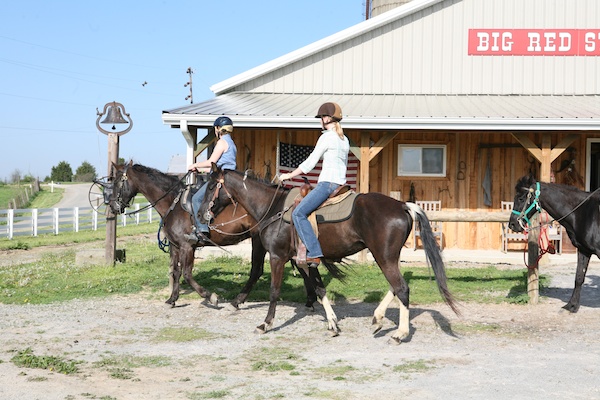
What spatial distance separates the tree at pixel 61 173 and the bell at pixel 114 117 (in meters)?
84.1

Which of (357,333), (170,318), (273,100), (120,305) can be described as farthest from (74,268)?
(357,333)

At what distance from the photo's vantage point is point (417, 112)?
45.7 ft

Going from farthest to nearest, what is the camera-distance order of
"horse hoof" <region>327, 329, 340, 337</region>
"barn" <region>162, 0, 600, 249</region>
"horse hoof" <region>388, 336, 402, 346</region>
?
"barn" <region>162, 0, 600, 249</region>, "horse hoof" <region>327, 329, 340, 337</region>, "horse hoof" <region>388, 336, 402, 346</region>

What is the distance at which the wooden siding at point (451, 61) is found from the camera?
15.9 meters

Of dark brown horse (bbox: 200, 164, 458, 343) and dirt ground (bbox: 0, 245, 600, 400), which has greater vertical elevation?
dark brown horse (bbox: 200, 164, 458, 343)

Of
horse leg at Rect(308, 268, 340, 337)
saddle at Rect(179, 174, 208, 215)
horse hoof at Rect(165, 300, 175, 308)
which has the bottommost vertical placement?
horse hoof at Rect(165, 300, 175, 308)

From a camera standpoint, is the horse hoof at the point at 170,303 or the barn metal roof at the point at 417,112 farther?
the barn metal roof at the point at 417,112

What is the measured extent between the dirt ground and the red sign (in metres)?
7.68

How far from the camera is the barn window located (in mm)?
15359

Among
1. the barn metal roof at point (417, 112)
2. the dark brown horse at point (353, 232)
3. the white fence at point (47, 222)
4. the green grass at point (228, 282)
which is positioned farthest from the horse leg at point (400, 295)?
the white fence at point (47, 222)

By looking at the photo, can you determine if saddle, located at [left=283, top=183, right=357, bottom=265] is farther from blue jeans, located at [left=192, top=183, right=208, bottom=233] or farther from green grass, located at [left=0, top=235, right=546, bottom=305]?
green grass, located at [left=0, top=235, right=546, bottom=305]

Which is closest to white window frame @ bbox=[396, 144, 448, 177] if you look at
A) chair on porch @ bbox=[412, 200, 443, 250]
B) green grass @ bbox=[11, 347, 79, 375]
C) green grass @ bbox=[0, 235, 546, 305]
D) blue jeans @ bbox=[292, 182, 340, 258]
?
chair on porch @ bbox=[412, 200, 443, 250]

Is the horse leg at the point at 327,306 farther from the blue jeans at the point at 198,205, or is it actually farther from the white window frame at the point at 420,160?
the white window frame at the point at 420,160

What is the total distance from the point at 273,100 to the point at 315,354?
9556 millimetres
